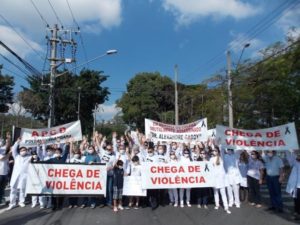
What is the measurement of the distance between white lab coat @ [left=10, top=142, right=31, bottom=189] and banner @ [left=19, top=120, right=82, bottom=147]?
4.48ft

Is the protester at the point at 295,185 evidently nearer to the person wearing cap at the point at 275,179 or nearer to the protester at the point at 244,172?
the person wearing cap at the point at 275,179

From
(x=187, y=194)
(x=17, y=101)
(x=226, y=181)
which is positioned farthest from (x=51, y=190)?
(x=17, y=101)

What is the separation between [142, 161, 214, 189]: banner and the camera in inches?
461

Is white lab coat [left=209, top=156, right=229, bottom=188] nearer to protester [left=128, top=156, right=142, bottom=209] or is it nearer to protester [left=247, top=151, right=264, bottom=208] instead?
protester [left=247, top=151, right=264, bottom=208]

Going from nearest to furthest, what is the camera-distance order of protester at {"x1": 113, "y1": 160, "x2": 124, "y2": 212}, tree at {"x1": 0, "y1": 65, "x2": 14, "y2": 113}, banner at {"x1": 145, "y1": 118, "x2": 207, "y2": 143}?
1. protester at {"x1": 113, "y1": 160, "x2": 124, "y2": 212}
2. banner at {"x1": 145, "y1": 118, "x2": 207, "y2": 143}
3. tree at {"x1": 0, "y1": 65, "x2": 14, "y2": 113}

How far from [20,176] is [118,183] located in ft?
9.51

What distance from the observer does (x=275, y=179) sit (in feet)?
37.0

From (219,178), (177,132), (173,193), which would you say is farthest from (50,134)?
(219,178)

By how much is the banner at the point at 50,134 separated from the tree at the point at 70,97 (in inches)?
1035

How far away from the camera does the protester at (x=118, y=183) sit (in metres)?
11.4

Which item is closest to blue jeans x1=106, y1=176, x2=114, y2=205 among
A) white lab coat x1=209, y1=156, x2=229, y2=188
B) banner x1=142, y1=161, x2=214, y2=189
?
banner x1=142, y1=161, x2=214, y2=189

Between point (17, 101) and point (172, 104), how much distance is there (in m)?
21.1

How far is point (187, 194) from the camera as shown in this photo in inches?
472

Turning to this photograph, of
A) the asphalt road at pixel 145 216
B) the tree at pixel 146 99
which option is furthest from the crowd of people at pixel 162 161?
the tree at pixel 146 99
